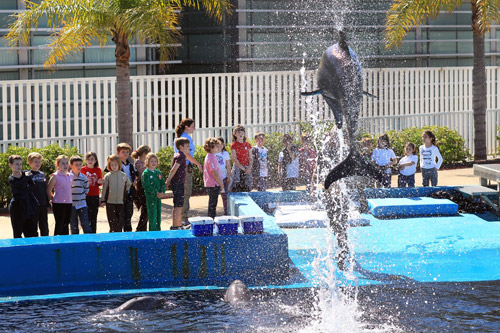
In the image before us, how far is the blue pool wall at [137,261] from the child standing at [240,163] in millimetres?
4261

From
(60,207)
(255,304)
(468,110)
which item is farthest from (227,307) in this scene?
(468,110)

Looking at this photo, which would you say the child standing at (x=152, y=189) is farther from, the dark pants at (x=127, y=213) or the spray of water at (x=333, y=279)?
the spray of water at (x=333, y=279)

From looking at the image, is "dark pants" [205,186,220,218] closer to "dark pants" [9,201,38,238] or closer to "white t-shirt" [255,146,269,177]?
"white t-shirt" [255,146,269,177]

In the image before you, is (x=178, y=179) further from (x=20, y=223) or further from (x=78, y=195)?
(x=20, y=223)

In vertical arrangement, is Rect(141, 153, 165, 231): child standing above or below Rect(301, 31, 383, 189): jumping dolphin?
below

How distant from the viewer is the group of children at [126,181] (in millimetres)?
11617

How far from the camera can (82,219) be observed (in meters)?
12.2

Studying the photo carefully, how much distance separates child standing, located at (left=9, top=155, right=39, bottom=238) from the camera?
11461mm

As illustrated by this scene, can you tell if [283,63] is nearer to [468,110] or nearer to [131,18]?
[468,110]

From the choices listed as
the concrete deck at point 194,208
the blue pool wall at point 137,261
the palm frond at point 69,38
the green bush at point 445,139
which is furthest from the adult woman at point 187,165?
the green bush at point 445,139

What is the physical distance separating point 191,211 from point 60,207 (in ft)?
12.9

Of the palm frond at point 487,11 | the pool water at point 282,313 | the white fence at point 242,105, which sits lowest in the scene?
the pool water at point 282,313

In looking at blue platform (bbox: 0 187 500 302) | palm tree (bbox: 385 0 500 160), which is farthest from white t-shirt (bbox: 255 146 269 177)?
palm tree (bbox: 385 0 500 160)

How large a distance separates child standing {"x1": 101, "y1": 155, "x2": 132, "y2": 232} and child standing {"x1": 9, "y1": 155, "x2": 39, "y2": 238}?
1.19 metres
